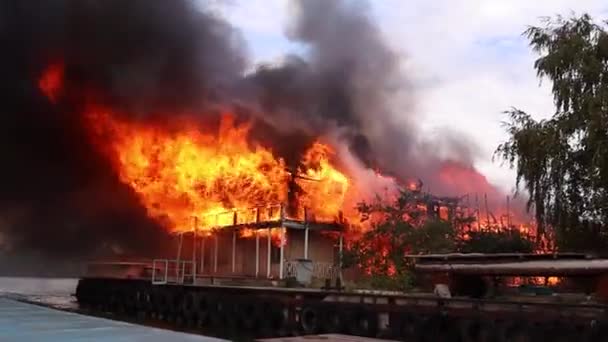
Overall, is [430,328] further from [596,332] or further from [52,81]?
[52,81]

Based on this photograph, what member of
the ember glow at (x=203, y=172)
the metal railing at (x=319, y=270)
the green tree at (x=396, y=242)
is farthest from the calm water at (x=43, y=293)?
A: the green tree at (x=396, y=242)

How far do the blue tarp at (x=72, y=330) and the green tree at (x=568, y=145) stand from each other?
15.0 m

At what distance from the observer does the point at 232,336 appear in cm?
2191

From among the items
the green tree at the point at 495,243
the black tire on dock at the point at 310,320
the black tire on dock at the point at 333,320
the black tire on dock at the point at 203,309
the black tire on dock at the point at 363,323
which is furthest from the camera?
the green tree at the point at 495,243

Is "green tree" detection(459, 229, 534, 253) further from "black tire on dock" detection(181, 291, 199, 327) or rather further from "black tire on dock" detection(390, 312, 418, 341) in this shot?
"black tire on dock" detection(390, 312, 418, 341)

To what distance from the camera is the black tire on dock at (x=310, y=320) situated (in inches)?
797

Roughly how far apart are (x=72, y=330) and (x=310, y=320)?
37.0 ft

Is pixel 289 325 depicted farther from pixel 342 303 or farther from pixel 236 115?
pixel 236 115

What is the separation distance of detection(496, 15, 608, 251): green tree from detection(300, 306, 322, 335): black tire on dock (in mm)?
8101

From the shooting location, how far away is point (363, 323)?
18.9 meters

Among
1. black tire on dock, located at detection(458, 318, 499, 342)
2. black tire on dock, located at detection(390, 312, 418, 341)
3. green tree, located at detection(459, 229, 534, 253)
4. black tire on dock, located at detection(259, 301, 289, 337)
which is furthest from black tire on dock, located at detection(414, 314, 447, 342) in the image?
green tree, located at detection(459, 229, 534, 253)

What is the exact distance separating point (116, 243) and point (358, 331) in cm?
2654

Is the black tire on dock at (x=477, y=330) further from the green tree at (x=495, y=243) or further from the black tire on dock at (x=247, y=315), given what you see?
the green tree at (x=495, y=243)

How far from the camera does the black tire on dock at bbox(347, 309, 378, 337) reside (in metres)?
18.4
